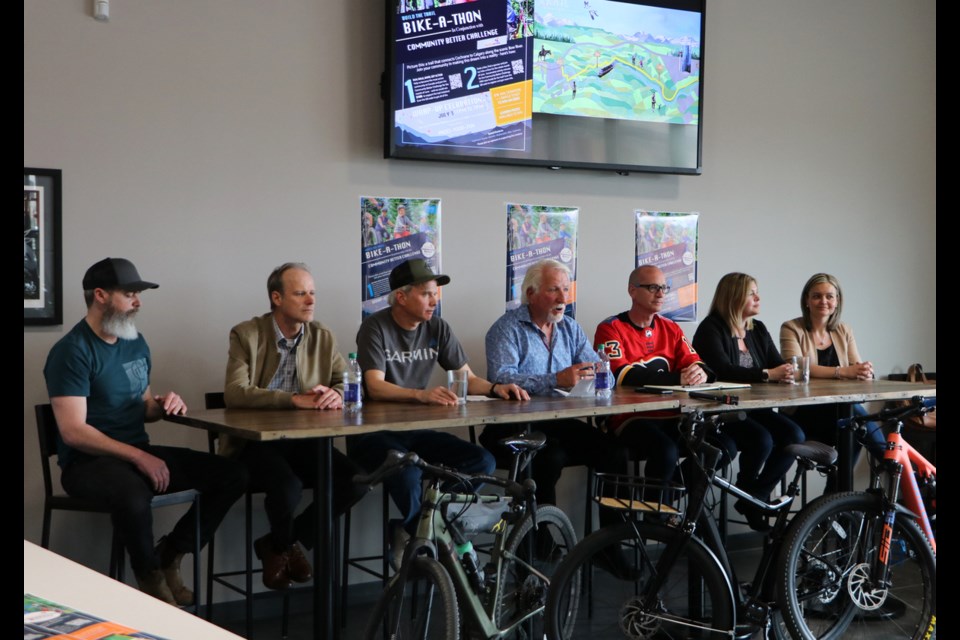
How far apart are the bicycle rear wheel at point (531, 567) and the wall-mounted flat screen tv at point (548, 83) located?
1903 millimetres

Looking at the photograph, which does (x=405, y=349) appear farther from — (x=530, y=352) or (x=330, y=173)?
(x=330, y=173)

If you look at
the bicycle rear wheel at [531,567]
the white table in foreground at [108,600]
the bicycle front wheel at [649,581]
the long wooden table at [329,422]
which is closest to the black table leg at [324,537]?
the long wooden table at [329,422]

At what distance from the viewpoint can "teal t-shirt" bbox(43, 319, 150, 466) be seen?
135 inches

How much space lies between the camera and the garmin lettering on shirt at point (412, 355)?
416 centimetres

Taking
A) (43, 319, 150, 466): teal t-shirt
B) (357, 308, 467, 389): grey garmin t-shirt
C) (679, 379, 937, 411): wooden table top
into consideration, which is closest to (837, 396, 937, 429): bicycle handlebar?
(679, 379, 937, 411): wooden table top

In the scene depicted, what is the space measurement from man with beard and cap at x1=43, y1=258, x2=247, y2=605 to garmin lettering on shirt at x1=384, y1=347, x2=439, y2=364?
83cm

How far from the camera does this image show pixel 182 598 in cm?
349

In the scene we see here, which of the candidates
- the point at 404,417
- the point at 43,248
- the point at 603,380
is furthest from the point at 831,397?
the point at 43,248

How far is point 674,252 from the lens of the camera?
5379 millimetres

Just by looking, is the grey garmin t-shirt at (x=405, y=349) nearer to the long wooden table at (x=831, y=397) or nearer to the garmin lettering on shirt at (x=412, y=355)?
the garmin lettering on shirt at (x=412, y=355)

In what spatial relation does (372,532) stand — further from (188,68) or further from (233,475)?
(188,68)

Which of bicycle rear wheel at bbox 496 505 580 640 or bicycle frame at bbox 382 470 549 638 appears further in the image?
bicycle rear wheel at bbox 496 505 580 640

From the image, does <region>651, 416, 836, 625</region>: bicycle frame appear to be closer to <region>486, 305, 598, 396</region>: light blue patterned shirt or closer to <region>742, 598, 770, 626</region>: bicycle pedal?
<region>742, 598, 770, 626</region>: bicycle pedal

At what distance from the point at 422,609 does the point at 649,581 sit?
2.70 ft
